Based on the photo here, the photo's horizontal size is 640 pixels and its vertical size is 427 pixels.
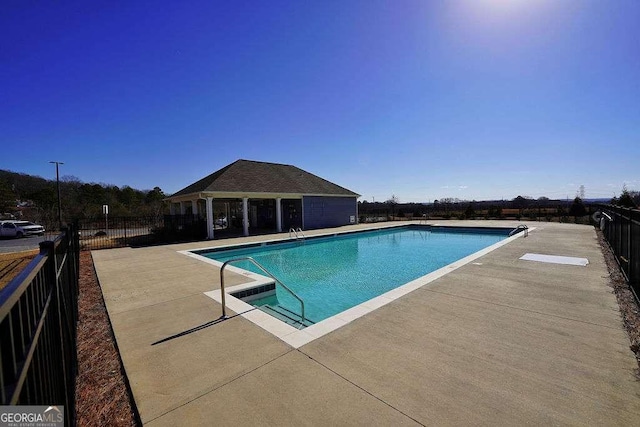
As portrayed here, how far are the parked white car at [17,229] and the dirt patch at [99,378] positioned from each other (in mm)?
22056

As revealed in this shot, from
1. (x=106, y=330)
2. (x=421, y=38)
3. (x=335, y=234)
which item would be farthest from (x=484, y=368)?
(x=335, y=234)

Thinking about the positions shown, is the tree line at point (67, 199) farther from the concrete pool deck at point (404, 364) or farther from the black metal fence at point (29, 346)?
the black metal fence at point (29, 346)

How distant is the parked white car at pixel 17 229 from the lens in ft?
62.1

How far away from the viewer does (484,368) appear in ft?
9.50

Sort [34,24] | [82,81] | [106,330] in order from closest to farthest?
[106,330], [34,24], [82,81]

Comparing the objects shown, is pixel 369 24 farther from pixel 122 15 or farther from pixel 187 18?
pixel 122 15

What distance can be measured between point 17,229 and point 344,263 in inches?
935

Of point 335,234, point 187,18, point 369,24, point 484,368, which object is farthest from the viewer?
point 335,234

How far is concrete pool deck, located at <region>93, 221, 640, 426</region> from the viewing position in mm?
2342

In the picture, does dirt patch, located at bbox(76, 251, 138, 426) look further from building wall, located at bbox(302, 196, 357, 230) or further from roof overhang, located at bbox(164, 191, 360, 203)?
building wall, located at bbox(302, 196, 357, 230)

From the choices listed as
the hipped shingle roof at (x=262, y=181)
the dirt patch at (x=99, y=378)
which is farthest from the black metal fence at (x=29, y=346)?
the hipped shingle roof at (x=262, y=181)

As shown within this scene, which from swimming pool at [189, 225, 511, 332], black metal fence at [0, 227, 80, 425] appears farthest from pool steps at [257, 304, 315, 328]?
black metal fence at [0, 227, 80, 425]

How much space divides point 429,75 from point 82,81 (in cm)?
1411

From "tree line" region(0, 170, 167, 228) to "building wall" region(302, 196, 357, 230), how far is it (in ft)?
59.9
